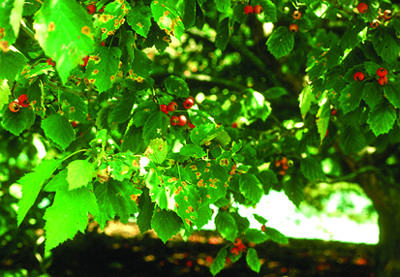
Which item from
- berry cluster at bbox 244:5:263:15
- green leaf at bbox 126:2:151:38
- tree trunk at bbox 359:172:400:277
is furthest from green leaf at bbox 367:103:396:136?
tree trunk at bbox 359:172:400:277

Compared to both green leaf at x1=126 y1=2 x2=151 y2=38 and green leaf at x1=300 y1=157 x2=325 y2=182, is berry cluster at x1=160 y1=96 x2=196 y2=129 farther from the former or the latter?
green leaf at x1=300 y1=157 x2=325 y2=182

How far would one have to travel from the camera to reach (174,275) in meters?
5.91

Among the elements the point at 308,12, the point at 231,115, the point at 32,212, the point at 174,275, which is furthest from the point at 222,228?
the point at 174,275

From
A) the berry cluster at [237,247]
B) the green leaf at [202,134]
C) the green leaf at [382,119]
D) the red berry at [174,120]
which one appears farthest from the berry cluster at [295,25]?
the berry cluster at [237,247]

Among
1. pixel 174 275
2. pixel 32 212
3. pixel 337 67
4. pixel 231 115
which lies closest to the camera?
pixel 337 67

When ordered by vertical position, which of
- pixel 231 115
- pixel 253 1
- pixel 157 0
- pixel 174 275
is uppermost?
pixel 253 1

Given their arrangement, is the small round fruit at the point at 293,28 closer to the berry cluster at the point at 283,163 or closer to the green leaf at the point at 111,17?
the berry cluster at the point at 283,163

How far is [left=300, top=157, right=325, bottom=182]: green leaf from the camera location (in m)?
2.61

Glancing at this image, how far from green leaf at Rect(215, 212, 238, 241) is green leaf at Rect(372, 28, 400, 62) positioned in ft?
4.55

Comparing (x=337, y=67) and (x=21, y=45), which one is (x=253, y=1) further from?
(x=21, y=45)

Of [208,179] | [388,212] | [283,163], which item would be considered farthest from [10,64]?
[388,212]

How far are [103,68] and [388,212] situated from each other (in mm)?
4606

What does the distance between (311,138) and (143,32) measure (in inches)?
82.9

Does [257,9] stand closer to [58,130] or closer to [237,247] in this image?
[58,130]
